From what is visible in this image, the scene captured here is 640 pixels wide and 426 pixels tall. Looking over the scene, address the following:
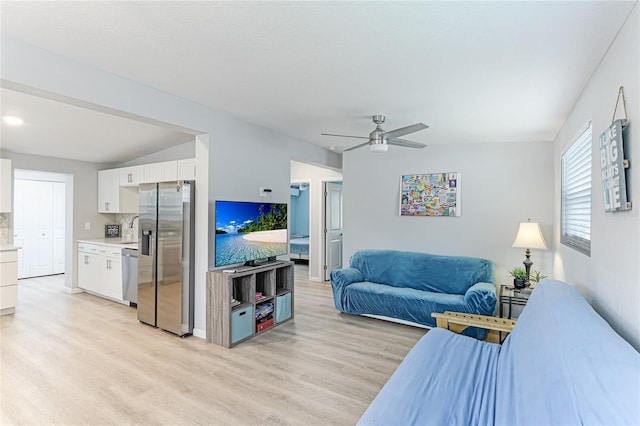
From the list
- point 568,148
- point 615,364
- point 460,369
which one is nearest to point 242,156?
point 460,369

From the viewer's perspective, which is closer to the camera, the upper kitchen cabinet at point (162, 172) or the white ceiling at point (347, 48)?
the white ceiling at point (347, 48)

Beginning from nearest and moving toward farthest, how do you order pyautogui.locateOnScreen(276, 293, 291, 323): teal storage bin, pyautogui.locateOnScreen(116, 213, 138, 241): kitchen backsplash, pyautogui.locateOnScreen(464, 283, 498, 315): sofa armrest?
pyautogui.locateOnScreen(464, 283, 498, 315): sofa armrest → pyautogui.locateOnScreen(276, 293, 291, 323): teal storage bin → pyautogui.locateOnScreen(116, 213, 138, 241): kitchen backsplash

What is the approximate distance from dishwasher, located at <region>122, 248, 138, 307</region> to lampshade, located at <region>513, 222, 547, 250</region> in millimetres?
4905

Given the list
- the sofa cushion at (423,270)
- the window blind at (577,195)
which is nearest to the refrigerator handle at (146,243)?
the sofa cushion at (423,270)

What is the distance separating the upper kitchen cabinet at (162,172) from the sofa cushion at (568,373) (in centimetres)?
436

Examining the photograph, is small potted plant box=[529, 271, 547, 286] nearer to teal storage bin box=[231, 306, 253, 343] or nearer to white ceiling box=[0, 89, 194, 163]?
teal storage bin box=[231, 306, 253, 343]

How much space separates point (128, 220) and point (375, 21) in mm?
5786

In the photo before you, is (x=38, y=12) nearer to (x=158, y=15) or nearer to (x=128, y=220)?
(x=158, y=15)

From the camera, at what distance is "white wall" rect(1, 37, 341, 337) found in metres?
2.23

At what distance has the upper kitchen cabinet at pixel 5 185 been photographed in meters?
4.68

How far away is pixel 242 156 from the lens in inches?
155

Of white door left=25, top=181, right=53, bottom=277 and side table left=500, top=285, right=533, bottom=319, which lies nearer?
side table left=500, top=285, right=533, bottom=319

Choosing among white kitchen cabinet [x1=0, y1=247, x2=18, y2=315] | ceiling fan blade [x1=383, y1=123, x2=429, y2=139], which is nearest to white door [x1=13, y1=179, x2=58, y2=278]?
white kitchen cabinet [x1=0, y1=247, x2=18, y2=315]

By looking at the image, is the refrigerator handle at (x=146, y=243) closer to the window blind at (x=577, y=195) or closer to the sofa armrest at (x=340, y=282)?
the sofa armrest at (x=340, y=282)
